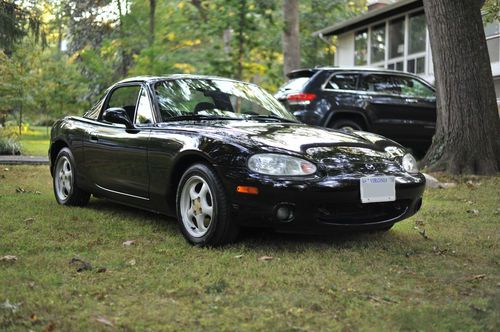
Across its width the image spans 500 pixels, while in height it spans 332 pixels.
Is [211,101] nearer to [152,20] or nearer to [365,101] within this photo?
[365,101]

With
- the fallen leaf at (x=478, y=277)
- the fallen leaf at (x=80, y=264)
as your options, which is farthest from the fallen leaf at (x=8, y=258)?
the fallen leaf at (x=478, y=277)

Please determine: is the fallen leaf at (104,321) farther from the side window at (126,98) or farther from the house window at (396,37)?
the house window at (396,37)

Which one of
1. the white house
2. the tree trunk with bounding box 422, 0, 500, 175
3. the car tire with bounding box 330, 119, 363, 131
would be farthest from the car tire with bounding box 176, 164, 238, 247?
the white house

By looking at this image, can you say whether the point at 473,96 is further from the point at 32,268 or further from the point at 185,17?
the point at 185,17

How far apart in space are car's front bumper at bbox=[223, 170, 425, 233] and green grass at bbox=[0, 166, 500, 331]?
0.73ft

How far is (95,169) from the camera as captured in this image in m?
5.90

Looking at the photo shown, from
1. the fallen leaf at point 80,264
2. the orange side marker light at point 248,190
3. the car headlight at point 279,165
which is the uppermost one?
the car headlight at point 279,165

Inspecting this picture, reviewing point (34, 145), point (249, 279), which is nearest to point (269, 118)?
point (249, 279)

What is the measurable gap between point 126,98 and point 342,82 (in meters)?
5.74

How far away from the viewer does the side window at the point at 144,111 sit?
5348 millimetres

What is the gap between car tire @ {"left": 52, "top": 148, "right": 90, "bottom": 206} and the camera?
6350 mm

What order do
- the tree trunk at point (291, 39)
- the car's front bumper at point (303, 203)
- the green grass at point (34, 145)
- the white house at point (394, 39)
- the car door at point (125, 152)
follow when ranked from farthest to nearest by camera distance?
the tree trunk at point (291, 39) < the white house at point (394, 39) < the green grass at point (34, 145) < the car door at point (125, 152) < the car's front bumper at point (303, 203)

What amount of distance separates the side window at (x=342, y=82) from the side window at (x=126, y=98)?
5.22 metres

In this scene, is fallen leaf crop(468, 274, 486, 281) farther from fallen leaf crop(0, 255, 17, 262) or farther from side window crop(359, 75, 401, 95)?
side window crop(359, 75, 401, 95)
